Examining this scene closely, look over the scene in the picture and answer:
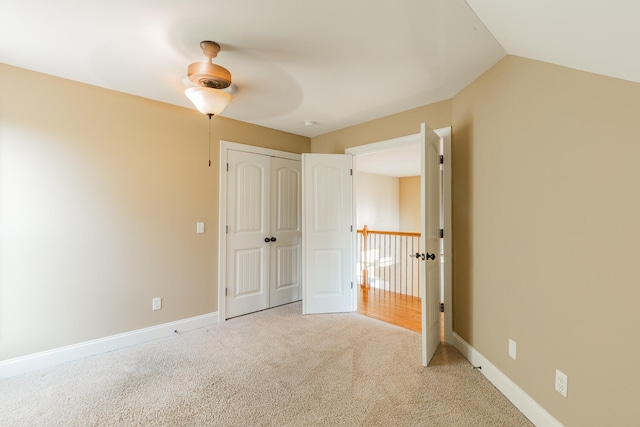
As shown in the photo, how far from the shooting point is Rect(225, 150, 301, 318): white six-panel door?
11.6ft

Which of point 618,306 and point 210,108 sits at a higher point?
point 210,108

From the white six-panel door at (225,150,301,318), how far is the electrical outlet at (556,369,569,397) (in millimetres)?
3021

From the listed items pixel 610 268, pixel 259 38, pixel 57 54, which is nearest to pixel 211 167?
pixel 57 54

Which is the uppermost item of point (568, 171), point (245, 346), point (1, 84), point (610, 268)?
point (1, 84)

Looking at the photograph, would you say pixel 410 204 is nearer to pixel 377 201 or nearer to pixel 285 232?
pixel 377 201

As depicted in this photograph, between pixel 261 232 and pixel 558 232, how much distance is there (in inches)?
120

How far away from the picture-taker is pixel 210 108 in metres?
2.24

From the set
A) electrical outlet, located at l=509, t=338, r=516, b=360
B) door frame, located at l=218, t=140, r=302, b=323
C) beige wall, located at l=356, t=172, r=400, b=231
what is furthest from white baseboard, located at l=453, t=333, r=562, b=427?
beige wall, located at l=356, t=172, r=400, b=231

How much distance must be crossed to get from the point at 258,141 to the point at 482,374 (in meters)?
3.39

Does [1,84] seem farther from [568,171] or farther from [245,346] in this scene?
[568,171]

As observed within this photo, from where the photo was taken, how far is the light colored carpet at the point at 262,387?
179cm

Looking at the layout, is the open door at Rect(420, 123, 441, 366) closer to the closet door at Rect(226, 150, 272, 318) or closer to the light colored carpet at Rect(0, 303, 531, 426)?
the light colored carpet at Rect(0, 303, 531, 426)

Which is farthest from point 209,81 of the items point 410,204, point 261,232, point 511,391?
point 410,204

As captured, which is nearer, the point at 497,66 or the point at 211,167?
the point at 497,66
